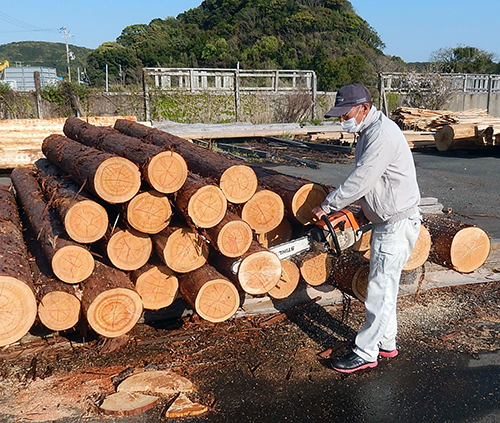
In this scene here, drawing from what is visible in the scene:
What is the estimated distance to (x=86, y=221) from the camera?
165 inches

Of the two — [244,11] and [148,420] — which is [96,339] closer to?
[148,420]

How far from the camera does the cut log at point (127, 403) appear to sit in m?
3.55

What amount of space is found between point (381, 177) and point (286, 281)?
1.46m

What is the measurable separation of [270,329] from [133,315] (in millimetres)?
1445

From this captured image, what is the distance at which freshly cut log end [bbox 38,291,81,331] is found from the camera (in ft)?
13.3

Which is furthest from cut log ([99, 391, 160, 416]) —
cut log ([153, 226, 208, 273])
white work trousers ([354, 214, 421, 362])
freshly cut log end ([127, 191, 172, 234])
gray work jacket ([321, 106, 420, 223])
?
gray work jacket ([321, 106, 420, 223])

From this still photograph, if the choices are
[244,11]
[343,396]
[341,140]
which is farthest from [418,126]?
[244,11]

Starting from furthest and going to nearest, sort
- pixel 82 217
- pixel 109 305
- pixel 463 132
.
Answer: pixel 463 132 < pixel 82 217 < pixel 109 305

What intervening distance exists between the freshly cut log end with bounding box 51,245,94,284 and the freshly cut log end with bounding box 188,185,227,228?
99 cm

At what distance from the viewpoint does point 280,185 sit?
5.08 metres

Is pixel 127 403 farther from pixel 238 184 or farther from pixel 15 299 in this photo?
pixel 238 184

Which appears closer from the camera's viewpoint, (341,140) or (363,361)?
(363,361)

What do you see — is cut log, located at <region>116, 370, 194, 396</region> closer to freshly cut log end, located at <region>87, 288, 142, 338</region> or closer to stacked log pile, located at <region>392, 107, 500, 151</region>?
freshly cut log end, located at <region>87, 288, 142, 338</region>

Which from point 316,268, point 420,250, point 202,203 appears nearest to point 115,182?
point 202,203
